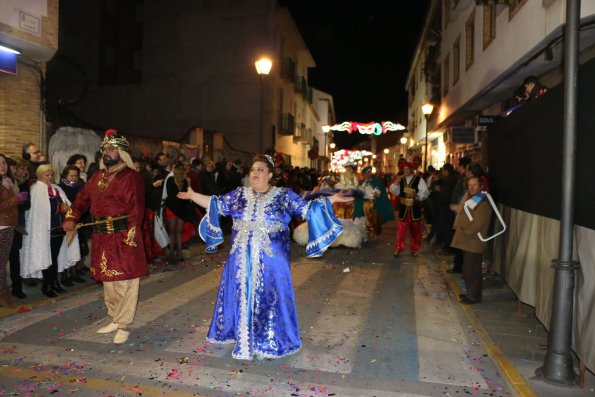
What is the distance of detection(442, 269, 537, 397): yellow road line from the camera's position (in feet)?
13.7

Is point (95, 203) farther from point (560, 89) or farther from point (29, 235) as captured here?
point (560, 89)

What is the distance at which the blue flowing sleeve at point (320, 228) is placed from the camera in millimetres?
5090

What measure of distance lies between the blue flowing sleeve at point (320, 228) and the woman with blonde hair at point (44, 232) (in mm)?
4134

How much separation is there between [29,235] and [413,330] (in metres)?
5.33

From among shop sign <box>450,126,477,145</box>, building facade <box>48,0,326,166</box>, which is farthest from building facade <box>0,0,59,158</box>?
building facade <box>48,0,326,166</box>

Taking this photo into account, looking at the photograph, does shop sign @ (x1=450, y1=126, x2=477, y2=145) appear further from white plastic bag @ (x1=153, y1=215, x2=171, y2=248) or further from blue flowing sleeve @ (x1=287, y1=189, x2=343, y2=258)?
blue flowing sleeve @ (x1=287, y1=189, x2=343, y2=258)

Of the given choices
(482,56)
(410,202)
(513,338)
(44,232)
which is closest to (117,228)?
(44,232)

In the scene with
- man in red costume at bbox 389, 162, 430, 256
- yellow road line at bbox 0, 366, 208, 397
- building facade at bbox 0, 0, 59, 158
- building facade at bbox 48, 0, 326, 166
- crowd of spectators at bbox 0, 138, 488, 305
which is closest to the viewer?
yellow road line at bbox 0, 366, 208, 397

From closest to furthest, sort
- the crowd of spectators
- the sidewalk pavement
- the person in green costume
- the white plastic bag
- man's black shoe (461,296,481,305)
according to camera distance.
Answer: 1. the sidewalk pavement
2. the crowd of spectators
3. man's black shoe (461,296,481,305)
4. the white plastic bag
5. the person in green costume

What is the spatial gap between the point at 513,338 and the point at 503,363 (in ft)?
3.16

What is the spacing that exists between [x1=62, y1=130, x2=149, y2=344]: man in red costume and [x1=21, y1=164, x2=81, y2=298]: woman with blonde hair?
1972mm

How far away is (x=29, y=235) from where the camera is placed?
7027 mm

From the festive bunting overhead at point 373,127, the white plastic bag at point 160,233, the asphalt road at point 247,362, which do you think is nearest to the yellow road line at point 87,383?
the asphalt road at point 247,362

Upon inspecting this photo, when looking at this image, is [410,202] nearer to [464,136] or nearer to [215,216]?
[215,216]
